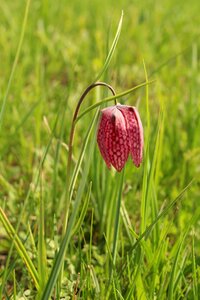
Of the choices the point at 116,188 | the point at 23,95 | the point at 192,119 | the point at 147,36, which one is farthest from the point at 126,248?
the point at 147,36

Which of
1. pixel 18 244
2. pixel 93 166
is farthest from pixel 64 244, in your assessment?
pixel 93 166

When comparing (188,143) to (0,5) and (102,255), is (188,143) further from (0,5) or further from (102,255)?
(0,5)

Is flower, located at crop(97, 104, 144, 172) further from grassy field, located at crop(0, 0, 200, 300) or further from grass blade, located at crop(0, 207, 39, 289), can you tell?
grass blade, located at crop(0, 207, 39, 289)

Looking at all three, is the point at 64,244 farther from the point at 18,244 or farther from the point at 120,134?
the point at 120,134

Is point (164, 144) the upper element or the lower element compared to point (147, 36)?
lower

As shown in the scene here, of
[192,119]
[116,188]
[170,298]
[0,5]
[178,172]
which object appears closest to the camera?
[170,298]

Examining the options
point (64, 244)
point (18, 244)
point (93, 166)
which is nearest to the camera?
point (64, 244)

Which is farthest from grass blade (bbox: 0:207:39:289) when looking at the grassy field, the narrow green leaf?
the narrow green leaf

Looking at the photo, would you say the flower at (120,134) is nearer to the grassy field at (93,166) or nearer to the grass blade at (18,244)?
the grassy field at (93,166)
